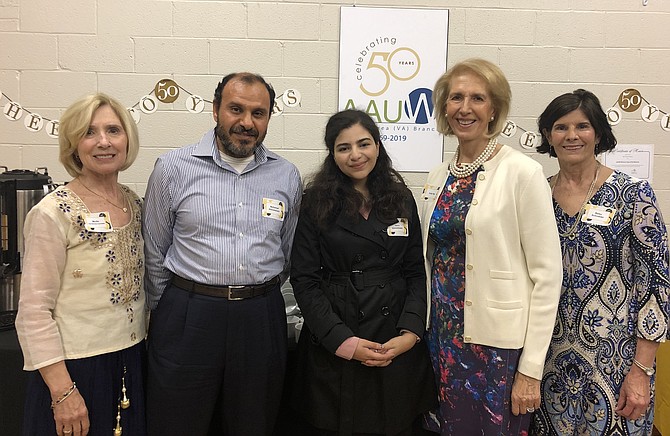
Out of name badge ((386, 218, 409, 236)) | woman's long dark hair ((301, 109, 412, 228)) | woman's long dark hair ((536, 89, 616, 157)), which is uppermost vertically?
woman's long dark hair ((536, 89, 616, 157))

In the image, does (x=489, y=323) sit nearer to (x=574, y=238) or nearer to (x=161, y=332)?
(x=574, y=238)

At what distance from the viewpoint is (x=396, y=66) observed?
292cm

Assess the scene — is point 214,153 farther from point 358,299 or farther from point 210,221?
point 358,299

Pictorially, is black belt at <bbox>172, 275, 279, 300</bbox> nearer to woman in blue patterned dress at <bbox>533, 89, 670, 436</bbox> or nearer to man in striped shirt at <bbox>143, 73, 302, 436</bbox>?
man in striped shirt at <bbox>143, 73, 302, 436</bbox>

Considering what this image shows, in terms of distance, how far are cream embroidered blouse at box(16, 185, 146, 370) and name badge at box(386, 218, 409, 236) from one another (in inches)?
37.3

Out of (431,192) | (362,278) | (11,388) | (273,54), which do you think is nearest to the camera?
(362,278)

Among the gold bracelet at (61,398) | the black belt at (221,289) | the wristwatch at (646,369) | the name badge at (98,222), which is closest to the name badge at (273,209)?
the black belt at (221,289)

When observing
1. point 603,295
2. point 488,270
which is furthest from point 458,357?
point 603,295

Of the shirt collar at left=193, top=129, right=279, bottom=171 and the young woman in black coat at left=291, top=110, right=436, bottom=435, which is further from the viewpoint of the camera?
the shirt collar at left=193, top=129, right=279, bottom=171

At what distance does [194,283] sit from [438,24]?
2.21 m

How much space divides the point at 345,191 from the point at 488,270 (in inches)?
23.6

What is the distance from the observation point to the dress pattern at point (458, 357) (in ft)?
5.32

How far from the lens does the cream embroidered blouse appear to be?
1.46 meters

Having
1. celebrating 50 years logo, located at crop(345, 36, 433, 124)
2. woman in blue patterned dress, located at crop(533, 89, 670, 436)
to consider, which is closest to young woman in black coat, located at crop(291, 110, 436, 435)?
woman in blue patterned dress, located at crop(533, 89, 670, 436)
